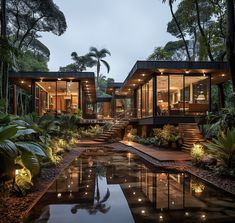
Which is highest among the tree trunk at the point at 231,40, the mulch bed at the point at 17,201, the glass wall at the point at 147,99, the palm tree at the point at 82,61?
the palm tree at the point at 82,61

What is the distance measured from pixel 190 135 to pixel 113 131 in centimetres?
723

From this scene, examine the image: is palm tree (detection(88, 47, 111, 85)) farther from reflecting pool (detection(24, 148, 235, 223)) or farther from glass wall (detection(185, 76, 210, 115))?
reflecting pool (detection(24, 148, 235, 223))

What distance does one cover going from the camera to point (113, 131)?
19625mm

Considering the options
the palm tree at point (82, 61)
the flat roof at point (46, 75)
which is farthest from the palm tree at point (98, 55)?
the flat roof at point (46, 75)

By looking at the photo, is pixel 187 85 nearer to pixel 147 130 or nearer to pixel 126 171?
pixel 147 130

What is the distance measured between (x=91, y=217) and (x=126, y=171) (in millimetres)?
3925

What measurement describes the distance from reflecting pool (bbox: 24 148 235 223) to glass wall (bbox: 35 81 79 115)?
13.7 meters

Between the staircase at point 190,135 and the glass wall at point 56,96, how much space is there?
8557 millimetres

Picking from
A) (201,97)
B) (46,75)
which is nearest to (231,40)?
(201,97)

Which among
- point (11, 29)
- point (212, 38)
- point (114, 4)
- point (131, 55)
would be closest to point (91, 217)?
point (212, 38)

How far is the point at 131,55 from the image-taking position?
156375mm

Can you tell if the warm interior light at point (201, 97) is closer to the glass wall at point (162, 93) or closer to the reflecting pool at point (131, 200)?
the glass wall at point (162, 93)

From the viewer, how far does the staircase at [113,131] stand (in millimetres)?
19170

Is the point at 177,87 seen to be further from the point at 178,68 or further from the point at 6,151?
the point at 6,151
